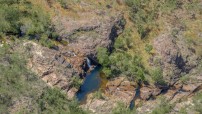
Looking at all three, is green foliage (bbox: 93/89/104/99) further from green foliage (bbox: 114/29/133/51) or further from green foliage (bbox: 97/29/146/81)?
green foliage (bbox: 114/29/133/51)

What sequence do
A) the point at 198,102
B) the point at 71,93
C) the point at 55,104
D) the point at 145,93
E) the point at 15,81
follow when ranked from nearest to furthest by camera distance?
the point at 55,104, the point at 15,81, the point at 198,102, the point at 71,93, the point at 145,93

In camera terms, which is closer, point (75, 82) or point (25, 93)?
point (25, 93)

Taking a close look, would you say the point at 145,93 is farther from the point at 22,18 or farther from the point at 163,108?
the point at 22,18

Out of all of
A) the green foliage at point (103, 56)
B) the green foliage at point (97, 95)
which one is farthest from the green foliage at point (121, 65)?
the green foliage at point (97, 95)

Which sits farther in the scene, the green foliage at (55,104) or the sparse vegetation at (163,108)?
the sparse vegetation at (163,108)

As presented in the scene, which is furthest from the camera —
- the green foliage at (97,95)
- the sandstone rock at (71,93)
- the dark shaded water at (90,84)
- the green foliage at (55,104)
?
the dark shaded water at (90,84)

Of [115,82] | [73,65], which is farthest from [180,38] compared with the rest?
[73,65]

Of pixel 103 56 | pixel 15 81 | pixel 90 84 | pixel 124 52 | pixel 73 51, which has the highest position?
pixel 124 52

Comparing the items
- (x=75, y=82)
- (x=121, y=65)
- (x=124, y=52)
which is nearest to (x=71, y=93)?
Answer: (x=75, y=82)

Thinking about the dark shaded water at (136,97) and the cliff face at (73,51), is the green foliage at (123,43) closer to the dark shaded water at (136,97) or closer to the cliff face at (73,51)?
the cliff face at (73,51)
